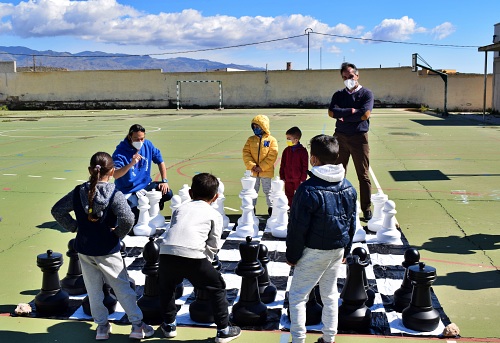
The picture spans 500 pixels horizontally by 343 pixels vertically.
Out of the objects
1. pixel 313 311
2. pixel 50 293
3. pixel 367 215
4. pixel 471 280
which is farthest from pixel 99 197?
pixel 367 215

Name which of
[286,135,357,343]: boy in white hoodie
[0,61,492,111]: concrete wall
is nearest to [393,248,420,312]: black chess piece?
[286,135,357,343]: boy in white hoodie

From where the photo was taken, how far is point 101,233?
3.81m

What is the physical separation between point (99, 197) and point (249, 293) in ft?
4.25

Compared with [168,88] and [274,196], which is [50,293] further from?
[168,88]

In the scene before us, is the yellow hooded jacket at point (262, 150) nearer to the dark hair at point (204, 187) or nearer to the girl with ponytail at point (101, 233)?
the dark hair at point (204, 187)

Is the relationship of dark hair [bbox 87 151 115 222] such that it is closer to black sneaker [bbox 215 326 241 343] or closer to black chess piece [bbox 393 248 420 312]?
black sneaker [bbox 215 326 241 343]

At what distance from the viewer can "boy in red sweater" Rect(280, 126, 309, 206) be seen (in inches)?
261

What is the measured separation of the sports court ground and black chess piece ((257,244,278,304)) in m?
0.48

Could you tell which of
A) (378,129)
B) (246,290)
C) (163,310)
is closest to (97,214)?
(163,310)

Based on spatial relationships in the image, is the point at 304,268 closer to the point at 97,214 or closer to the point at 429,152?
the point at 97,214

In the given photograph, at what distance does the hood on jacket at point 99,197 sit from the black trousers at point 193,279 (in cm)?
51

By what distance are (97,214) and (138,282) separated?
53.6 inches

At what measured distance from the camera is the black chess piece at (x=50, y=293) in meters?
4.30

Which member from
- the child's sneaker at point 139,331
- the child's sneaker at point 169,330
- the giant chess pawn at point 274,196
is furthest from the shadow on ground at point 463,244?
the child's sneaker at point 139,331
